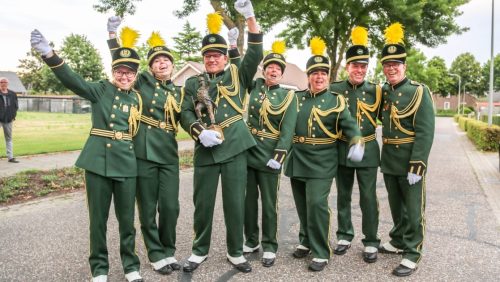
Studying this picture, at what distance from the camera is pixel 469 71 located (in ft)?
294

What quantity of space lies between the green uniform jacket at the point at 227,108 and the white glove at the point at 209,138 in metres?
0.13

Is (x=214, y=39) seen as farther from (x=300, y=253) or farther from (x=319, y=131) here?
(x=300, y=253)

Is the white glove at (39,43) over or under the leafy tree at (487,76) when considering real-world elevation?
under

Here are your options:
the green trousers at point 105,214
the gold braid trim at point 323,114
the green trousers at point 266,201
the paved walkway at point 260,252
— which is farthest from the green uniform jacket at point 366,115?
the green trousers at point 105,214

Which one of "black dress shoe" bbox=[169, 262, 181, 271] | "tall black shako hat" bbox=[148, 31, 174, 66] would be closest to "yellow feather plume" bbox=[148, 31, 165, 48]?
"tall black shako hat" bbox=[148, 31, 174, 66]

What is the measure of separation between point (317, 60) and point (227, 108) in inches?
38.8

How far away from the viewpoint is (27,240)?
469 centimetres

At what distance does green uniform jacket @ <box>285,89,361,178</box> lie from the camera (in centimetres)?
407

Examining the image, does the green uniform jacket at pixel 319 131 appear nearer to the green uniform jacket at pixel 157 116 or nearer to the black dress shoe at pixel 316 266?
the black dress shoe at pixel 316 266

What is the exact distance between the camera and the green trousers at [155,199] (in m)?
3.78

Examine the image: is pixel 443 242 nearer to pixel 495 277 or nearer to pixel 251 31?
pixel 495 277

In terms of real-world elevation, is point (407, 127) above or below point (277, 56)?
below

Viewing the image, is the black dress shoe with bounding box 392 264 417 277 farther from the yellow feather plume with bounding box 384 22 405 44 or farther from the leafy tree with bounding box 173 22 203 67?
the leafy tree with bounding box 173 22 203 67

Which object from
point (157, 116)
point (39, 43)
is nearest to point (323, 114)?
point (157, 116)
